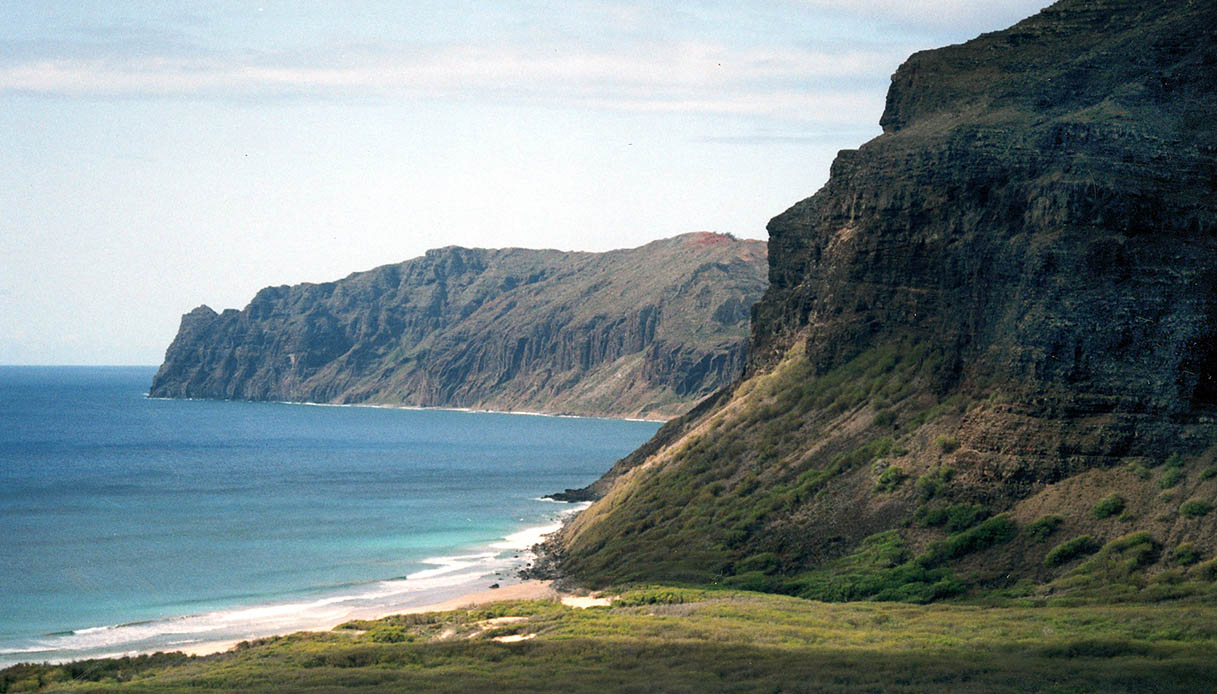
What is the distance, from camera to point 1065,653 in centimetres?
3534

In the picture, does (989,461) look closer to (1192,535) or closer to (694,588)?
(1192,535)

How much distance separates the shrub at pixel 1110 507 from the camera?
50.9 metres

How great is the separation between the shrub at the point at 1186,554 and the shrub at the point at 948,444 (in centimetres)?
1405

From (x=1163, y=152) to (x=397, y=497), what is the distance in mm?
84785

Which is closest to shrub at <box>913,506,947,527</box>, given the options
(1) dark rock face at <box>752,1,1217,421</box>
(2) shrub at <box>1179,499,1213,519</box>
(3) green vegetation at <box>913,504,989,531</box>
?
(3) green vegetation at <box>913,504,989,531</box>

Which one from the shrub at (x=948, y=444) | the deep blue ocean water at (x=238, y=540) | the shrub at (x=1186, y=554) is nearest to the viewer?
the shrub at (x=1186, y=554)

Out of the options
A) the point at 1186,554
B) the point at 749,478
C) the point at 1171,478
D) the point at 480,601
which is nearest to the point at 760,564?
the point at 749,478

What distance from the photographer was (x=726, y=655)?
38.1 meters

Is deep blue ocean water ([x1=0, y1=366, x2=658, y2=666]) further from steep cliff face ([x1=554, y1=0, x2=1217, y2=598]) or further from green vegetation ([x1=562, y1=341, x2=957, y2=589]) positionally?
steep cliff face ([x1=554, y1=0, x2=1217, y2=598])

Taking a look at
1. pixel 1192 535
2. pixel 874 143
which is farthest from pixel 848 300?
pixel 1192 535

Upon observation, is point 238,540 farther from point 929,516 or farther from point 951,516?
point 951,516

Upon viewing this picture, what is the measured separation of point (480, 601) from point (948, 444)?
25.6m

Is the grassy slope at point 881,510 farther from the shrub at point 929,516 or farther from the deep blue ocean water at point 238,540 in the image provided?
the deep blue ocean water at point 238,540

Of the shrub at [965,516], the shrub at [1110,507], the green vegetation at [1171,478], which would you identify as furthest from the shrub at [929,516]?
the green vegetation at [1171,478]
